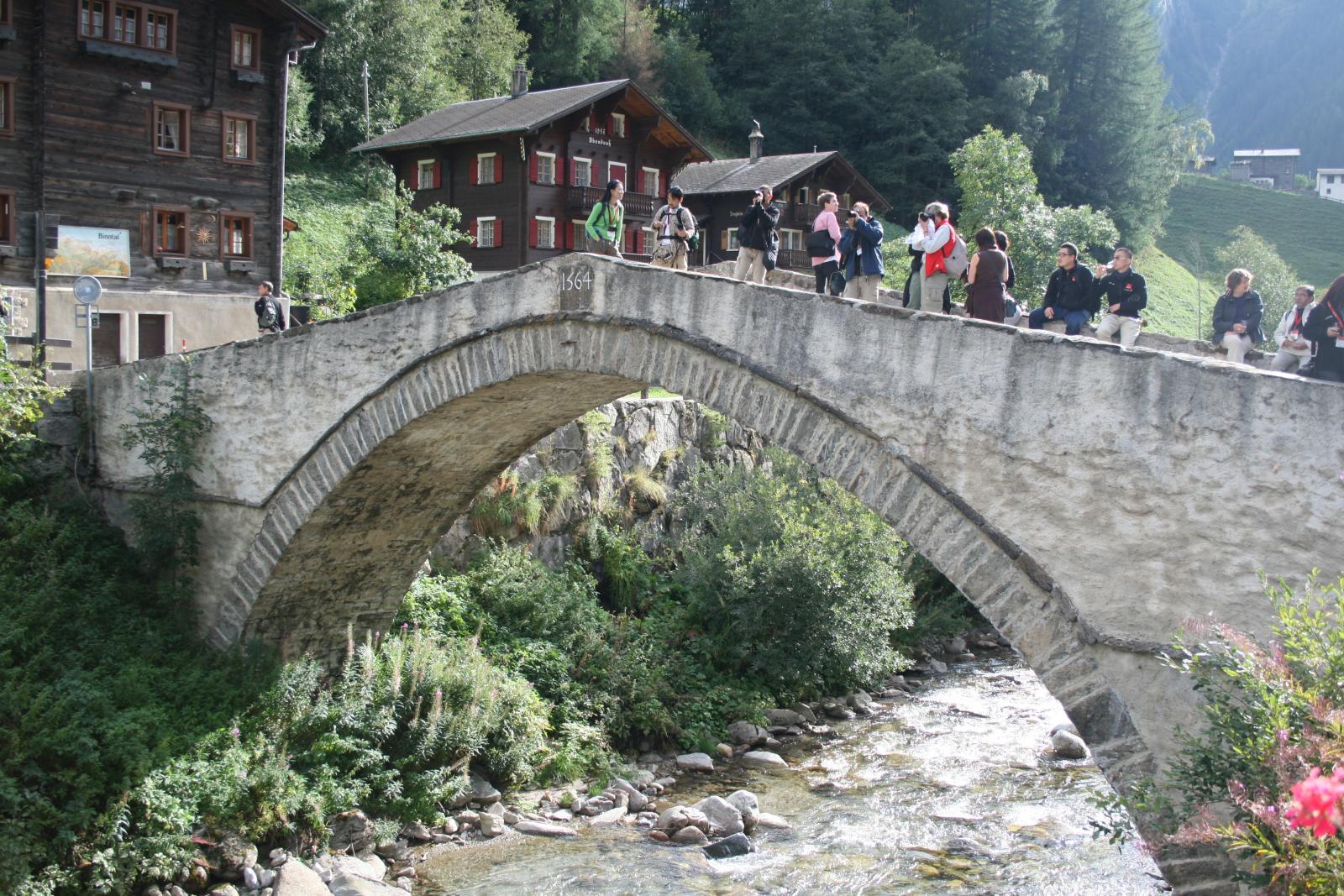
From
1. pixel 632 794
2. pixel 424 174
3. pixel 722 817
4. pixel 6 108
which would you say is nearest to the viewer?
pixel 722 817

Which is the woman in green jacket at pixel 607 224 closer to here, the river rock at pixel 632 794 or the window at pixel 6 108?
the river rock at pixel 632 794

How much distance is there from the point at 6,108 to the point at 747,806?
1398 centimetres

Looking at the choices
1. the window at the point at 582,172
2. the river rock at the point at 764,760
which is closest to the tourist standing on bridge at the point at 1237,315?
the river rock at the point at 764,760

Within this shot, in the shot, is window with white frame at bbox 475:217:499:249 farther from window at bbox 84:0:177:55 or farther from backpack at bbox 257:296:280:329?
backpack at bbox 257:296:280:329

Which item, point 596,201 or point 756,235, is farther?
point 596,201

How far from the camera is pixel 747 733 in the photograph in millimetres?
13750

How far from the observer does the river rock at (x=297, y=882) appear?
962 centimetres

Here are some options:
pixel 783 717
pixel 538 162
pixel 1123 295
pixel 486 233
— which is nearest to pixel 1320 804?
pixel 1123 295

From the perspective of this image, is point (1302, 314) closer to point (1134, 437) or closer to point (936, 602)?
point (1134, 437)

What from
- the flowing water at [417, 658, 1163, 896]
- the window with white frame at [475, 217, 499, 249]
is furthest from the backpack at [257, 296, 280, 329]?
the window with white frame at [475, 217, 499, 249]

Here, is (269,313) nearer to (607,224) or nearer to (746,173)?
(607,224)

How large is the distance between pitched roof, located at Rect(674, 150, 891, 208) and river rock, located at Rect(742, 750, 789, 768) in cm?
1828

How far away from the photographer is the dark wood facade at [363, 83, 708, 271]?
26.6 meters

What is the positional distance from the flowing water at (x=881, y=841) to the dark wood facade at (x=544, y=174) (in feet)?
52.7
